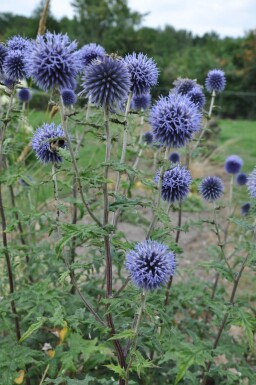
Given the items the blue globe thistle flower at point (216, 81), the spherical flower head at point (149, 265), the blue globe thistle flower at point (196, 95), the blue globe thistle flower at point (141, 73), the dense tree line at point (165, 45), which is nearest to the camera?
the spherical flower head at point (149, 265)

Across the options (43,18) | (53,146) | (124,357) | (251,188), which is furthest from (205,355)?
(43,18)

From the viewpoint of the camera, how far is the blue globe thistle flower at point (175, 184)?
245 cm

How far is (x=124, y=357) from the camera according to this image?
2.19 metres

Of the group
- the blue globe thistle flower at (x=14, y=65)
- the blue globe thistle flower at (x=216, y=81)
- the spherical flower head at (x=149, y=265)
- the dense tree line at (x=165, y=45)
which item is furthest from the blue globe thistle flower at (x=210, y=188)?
the dense tree line at (x=165, y=45)

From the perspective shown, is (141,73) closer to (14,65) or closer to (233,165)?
(14,65)

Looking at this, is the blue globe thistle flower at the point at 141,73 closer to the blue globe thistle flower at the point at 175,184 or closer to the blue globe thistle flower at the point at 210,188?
the blue globe thistle flower at the point at 175,184

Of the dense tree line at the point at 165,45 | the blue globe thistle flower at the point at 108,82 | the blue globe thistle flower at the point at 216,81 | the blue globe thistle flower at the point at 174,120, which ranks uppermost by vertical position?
the dense tree line at the point at 165,45

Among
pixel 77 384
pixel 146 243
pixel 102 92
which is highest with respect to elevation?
pixel 102 92

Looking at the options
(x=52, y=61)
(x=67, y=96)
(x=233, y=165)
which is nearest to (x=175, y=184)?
(x=52, y=61)

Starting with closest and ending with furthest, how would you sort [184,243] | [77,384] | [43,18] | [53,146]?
[53,146] → [77,384] → [43,18] → [184,243]

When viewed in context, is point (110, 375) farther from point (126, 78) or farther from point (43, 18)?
point (43, 18)

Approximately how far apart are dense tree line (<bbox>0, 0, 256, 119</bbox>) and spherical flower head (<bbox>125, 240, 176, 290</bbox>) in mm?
19518

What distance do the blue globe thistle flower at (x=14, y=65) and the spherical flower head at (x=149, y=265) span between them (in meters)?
1.21

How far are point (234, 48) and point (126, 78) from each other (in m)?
30.6
